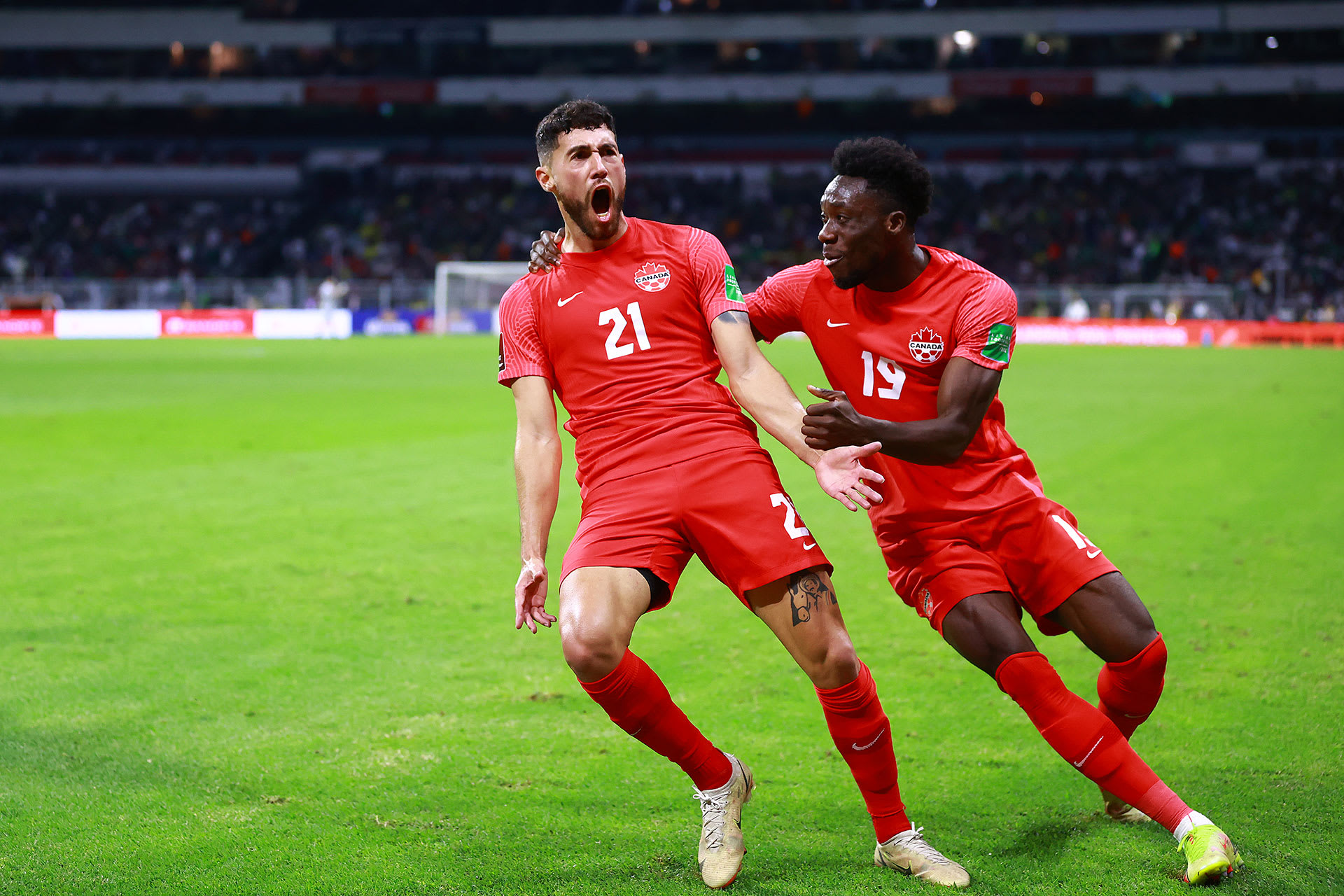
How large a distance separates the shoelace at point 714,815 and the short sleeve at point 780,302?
1559 millimetres

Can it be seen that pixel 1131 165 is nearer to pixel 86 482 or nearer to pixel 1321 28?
pixel 1321 28

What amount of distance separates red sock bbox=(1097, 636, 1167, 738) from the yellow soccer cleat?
45cm

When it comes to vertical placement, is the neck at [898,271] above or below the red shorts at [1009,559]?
above

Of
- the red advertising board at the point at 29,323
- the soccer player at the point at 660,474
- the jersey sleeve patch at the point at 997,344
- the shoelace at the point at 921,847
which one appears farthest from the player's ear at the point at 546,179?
the red advertising board at the point at 29,323

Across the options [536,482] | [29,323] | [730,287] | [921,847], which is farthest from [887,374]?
[29,323]

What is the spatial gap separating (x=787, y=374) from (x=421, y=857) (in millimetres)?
16710

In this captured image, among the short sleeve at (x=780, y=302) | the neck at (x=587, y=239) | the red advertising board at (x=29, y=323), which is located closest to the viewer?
the neck at (x=587, y=239)

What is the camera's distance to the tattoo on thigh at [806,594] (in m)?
3.49

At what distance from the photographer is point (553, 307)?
3.94m

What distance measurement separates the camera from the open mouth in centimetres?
390

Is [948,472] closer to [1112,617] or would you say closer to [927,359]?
[927,359]

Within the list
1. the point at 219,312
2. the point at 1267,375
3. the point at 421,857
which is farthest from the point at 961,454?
the point at 219,312

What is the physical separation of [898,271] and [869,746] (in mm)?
1529

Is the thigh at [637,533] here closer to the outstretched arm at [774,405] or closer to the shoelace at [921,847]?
the outstretched arm at [774,405]
